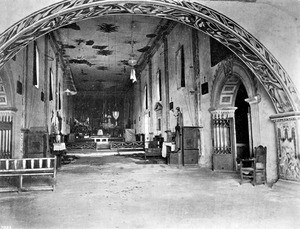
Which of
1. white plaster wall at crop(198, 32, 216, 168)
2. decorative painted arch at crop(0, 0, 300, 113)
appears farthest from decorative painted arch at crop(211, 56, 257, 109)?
decorative painted arch at crop(0, 0, 300, 113)

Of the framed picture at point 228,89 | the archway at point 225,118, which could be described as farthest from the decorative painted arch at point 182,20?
the framed picture at point 228,89

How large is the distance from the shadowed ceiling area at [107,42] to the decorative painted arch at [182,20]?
21.4 feet

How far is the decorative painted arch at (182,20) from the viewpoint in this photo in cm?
470

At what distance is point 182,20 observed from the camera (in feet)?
18.4

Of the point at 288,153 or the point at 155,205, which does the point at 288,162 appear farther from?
the point at 155,205

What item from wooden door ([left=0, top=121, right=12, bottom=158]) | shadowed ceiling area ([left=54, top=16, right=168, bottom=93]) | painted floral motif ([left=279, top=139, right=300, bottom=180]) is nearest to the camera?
painted floral motif ([left=279, top=139, right=300, bottom=180])

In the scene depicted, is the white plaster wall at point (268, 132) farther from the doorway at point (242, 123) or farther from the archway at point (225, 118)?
the doorway at point (242, 123)

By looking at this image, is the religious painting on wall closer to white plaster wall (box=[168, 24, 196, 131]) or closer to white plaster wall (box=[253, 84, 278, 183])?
white plaster wall (box=[253, 84, 278, 183])

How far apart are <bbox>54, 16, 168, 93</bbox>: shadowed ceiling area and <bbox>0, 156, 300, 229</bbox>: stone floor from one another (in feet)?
25.7

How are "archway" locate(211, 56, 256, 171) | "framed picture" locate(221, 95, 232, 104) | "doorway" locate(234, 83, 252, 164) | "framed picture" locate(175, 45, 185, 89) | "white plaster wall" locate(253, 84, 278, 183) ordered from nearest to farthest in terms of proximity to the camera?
"white plaster wall" locate(253, 84, 278, 183)
"archway" locate(211, 56, 256, 171)
"framed picture" locate(221, 95, 232, 104)
"doorway" locate(234, 83, 252, 164)
"framed picture" locate(175, 45, 185, 89)

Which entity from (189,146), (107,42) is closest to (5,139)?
(189,146)

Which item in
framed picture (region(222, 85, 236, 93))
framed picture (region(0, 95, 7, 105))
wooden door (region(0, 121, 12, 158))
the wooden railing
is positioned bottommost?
the wooden railing

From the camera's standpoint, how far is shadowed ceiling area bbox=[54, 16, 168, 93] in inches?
482

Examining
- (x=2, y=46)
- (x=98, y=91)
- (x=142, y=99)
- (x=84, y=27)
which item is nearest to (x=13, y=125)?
(x=2, y=46)
